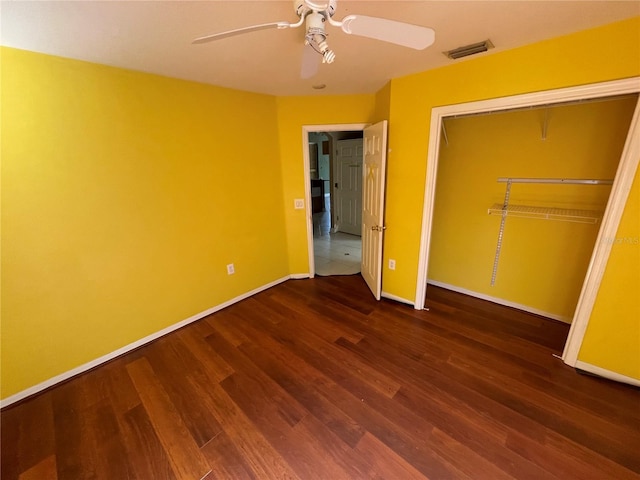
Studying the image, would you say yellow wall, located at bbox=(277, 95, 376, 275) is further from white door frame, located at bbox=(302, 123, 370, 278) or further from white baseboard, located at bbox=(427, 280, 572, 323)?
white baseboard, located at bbox=(427, 280, 572, 323)

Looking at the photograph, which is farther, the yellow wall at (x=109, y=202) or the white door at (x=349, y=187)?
the white door at (x=349, y=187)

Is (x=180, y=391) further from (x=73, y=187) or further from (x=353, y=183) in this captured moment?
(x=353, y=183)

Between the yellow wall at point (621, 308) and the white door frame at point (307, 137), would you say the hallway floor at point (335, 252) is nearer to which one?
the white door frame at point (307, 137)

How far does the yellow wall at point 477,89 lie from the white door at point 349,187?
2.62 meters

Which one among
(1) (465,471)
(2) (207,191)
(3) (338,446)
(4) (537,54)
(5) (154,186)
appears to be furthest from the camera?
(2) (207,191)

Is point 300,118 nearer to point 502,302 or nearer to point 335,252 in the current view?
point 335,252

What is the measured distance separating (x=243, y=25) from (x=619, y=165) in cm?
237

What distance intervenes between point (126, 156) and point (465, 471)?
9.71 feet

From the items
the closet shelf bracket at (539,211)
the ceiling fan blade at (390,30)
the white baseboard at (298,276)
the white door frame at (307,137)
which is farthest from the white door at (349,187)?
the ceiling fan blade at (390,30)

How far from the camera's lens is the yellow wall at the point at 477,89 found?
148 centimetres

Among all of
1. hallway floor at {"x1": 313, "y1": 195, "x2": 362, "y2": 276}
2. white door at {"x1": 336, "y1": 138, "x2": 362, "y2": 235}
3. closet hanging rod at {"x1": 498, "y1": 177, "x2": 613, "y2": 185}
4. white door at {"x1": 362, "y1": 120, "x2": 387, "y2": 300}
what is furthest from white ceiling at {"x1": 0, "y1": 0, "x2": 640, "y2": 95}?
white door at {"x1": 336, "y1": 138, "x2": 362, "y2": 235}

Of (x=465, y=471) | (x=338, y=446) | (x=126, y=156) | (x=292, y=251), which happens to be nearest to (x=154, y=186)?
(x=126, y=156)

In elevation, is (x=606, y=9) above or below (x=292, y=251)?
above

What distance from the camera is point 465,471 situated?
128 centimetres
